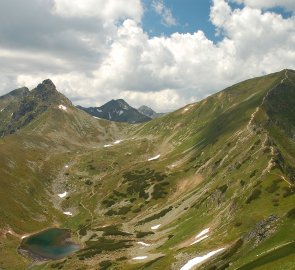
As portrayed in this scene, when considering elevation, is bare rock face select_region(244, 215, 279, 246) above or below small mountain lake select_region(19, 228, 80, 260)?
below

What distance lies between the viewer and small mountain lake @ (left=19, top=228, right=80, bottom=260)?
416 ft

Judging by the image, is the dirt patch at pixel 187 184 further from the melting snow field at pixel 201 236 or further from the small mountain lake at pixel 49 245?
the melting snow field at pixel 201 236

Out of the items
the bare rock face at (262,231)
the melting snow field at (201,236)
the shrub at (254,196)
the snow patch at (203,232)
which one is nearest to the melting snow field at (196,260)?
the bare rock face at (262,231)

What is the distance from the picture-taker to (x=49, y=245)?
140m

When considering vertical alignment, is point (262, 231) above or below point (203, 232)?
above

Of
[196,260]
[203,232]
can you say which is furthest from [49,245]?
[196,260]

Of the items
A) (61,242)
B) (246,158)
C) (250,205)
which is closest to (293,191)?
(250,205)

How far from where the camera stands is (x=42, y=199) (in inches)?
7712

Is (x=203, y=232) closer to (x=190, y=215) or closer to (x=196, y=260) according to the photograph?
(x=196, y=260)

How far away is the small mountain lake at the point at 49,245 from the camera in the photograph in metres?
127

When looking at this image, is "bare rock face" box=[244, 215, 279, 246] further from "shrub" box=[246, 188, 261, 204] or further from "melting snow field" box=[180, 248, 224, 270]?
"shrub" box=[246, 188, 261, 204]

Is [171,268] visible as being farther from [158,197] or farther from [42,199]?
[42,199]

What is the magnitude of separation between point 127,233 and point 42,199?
7094 centimetres

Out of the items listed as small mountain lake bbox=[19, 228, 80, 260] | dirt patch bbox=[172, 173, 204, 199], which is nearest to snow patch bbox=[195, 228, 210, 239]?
small mountain lake bbox=[19, 228, 80, 260]
